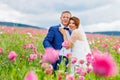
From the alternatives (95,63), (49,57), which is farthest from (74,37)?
(95,63)

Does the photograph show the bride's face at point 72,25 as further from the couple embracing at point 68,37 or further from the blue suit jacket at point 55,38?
the blue suit jacket at point 55,38

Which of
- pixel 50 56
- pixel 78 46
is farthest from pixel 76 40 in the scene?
pixel 50 56

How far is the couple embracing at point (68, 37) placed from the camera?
581cm

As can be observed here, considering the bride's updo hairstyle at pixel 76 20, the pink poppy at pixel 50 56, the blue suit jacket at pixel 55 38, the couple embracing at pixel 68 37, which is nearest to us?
the pink poppy at pixel 50 56

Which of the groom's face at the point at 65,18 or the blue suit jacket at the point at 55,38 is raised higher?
the groom's face at the point at 65,18

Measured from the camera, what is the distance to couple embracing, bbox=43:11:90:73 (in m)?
5.81

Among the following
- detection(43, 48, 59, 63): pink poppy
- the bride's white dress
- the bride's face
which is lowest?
the bride's white dress

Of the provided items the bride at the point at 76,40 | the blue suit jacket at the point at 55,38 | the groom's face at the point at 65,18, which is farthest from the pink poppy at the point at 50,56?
the blue suit jacket at the point at 55,38

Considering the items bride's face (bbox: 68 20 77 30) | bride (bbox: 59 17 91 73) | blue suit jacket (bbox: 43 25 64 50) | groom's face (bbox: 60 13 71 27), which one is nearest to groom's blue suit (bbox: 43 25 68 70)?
blue suit jacket (bbox: 43 25 64 50)

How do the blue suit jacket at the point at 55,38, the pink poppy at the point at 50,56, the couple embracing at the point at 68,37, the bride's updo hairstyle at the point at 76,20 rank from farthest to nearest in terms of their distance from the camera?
the blue suit jacket at the point at 55,38
the couple embracing at the point at 68,37
the bride's updo hairstyle at the point at 76,20
the pink poppy at the point at 50,56

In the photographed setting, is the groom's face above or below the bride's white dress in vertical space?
above

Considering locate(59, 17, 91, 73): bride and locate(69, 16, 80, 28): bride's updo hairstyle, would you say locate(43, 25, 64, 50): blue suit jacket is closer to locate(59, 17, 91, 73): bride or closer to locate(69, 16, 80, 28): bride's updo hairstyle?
locate(59, 17, 91, 73): bride

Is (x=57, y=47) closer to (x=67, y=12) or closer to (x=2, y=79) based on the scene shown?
(x=67, y=12)

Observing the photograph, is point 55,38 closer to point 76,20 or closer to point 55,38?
point 55,38
